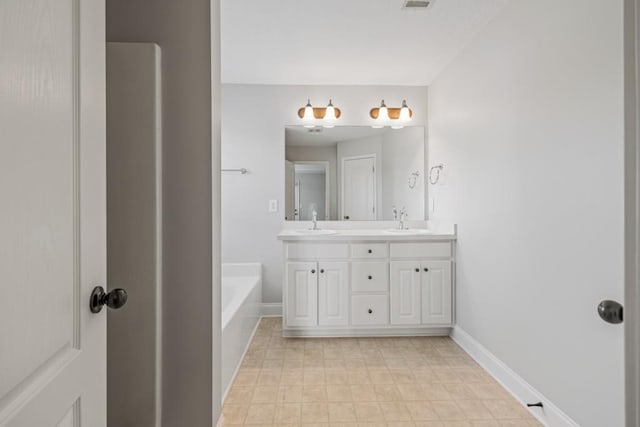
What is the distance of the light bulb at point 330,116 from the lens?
3.54 meters

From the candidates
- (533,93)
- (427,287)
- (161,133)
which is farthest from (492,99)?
(161,133)

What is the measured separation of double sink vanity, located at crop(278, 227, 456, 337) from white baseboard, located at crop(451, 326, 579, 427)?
296mm

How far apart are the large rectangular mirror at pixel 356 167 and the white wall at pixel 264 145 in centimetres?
11

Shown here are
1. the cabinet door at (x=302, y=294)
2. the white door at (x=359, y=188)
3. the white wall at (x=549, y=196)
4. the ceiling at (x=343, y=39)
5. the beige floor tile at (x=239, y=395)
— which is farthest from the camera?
the white door at (x=359, y=188)

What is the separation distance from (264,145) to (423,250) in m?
1.83

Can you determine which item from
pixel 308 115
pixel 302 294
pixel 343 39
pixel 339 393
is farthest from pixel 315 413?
pixel 308 115

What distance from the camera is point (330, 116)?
3555 mm

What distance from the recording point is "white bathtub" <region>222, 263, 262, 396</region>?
2146mm

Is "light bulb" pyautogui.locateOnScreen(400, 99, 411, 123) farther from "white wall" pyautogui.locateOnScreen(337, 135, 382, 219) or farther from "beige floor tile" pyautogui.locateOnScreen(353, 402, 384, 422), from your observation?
"beige floor tile" pyautogui.locateOnScreen(353, 402, 384, 422)

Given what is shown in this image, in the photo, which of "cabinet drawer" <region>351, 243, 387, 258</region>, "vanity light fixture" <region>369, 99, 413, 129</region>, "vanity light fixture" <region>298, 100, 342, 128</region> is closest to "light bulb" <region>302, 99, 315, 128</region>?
"vanity light fixture" <region>298, 100, 342, 128</region>
